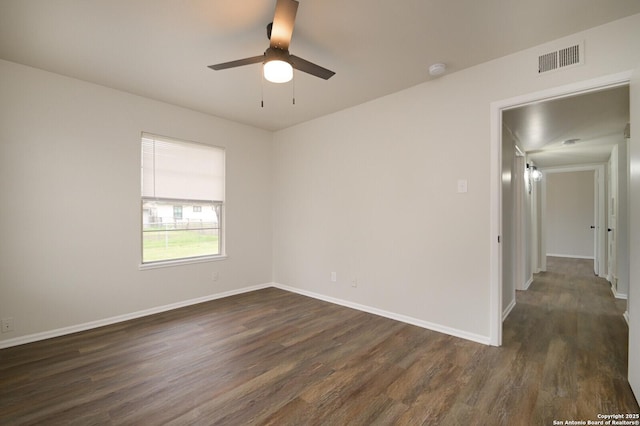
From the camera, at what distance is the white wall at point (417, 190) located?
271 centimetres

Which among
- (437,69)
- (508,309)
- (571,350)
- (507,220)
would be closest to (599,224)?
(507,220)

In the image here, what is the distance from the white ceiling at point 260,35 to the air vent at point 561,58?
0.13m

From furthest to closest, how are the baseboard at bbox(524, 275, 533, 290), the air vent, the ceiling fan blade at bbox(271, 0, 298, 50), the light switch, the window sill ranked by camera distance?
1. the baseboard at bbox(524, 275, 533, 290)
2. the window sill
3. the light switch
4. the air vent
5. the ceiling fan blade at bbox(271, 0, 298, 50)

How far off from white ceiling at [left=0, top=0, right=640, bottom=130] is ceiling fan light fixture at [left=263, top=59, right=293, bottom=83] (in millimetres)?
402

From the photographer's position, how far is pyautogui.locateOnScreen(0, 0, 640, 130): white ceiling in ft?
6.72

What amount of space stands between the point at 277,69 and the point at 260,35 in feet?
1.96

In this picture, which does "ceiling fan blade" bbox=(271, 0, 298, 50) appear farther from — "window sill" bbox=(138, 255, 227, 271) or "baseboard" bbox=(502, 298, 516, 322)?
"baseboard" bbox=(502, 298, 516, 322)

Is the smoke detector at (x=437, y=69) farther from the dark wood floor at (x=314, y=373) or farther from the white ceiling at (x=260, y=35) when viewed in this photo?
the dark wood floor at (x=314, y=373)

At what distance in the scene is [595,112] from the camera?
11.1ft

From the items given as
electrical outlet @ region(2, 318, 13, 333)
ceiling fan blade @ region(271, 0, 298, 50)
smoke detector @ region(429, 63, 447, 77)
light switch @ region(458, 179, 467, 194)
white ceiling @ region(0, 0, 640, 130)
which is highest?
white ceiling @ region(0, 0, 640, 130)

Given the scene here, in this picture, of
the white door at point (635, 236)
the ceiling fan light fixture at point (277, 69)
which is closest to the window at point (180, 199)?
the ceiling fan light fixture at point (277, 69)

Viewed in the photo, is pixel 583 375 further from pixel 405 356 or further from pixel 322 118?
pixel 322 118

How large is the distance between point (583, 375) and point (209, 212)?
14.8 feet

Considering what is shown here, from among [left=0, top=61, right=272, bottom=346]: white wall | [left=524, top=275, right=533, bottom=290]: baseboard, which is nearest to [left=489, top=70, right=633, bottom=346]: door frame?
[left=524, top=275, right=533, bottom=290]: baseboard
